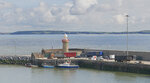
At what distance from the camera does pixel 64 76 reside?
54.9 metres

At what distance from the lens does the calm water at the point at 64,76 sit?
50.9m

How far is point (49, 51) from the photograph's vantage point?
70000mm

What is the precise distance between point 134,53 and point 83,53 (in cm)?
1166

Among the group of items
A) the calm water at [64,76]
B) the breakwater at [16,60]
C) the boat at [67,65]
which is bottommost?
the calm water at [64,76]

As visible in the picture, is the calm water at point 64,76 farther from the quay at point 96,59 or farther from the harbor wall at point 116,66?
the quay at point 96,59

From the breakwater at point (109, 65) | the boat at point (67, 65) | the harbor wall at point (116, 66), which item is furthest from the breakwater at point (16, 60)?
the harbor wall at point (116, 66)

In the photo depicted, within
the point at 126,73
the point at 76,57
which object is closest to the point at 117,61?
the point at 126,73

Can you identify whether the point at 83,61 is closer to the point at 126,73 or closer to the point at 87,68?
the point at 87,68

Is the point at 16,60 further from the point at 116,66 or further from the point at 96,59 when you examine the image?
the point at 116,66

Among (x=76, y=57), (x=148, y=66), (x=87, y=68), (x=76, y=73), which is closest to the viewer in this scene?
(x=148, y=66)

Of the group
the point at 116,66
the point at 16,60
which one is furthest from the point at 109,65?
the point at 16,60

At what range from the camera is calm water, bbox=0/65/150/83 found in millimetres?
50875

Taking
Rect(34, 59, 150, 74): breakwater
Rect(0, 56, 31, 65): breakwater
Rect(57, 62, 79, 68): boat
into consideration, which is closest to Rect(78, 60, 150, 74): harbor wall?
Rect(34, 59, 150, 74): breakwater

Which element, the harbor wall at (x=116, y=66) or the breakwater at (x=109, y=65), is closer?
the harbor wall at (x=116, y=66)
